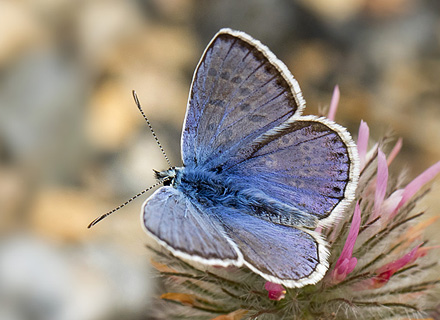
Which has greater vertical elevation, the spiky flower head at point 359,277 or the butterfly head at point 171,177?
the butterfly head at point 171,177

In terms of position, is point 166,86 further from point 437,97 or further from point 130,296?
point 437,97

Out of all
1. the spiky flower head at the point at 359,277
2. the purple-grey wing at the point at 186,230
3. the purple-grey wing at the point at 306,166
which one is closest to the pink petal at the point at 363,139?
the spiky flower head at the point at 359,277

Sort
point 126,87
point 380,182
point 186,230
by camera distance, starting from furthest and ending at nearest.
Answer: point 126,87 → point 380,182 → point 186,230

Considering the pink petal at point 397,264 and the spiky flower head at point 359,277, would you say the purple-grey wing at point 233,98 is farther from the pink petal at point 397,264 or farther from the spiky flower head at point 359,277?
the pink petal at point 397,264

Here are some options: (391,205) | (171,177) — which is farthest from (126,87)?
(391,205)

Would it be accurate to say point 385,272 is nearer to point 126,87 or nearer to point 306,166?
point 306,166

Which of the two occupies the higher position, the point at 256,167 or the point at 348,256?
the point at 256,167
